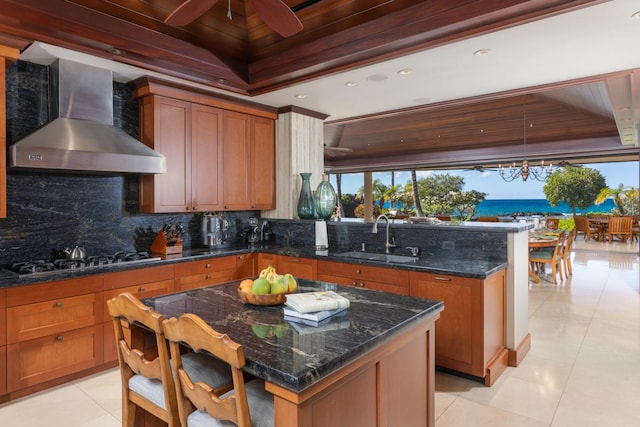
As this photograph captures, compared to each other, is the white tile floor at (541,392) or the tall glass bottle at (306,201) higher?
the tall glass bottle at (306,201)

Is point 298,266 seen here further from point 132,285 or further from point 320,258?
point 132,285

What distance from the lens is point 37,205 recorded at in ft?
11.0

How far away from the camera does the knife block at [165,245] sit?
12.6 ft

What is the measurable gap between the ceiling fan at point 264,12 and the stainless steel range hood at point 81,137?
4.66ft

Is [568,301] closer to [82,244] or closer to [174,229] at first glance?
[174,229]

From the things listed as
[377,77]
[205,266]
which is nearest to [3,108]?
[205,266]

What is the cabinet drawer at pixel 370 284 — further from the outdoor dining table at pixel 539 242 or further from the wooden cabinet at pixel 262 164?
the outdoor dining table at pixel 539 242

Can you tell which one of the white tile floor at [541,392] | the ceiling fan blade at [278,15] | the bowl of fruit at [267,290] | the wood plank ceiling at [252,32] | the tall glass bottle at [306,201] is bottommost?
the white tile floor at [541,392]

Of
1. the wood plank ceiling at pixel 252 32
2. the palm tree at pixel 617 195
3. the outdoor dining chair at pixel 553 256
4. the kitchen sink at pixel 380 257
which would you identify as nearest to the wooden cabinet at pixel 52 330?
the wood plank ceiling at pixel 252 32

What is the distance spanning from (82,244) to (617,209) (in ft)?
54.9

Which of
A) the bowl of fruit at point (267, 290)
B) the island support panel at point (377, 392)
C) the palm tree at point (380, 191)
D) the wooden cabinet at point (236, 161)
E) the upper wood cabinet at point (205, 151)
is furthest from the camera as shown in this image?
the palm tree at point (380, 191)

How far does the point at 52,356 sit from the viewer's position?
2938 mm

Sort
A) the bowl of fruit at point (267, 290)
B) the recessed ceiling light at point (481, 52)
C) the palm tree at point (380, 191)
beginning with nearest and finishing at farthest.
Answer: the bowl of fruit at point (267, 290), the recessed ceiling light at point (481, 52), the palm tree at point (380, 191)

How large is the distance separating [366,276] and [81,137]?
8.49 feet
